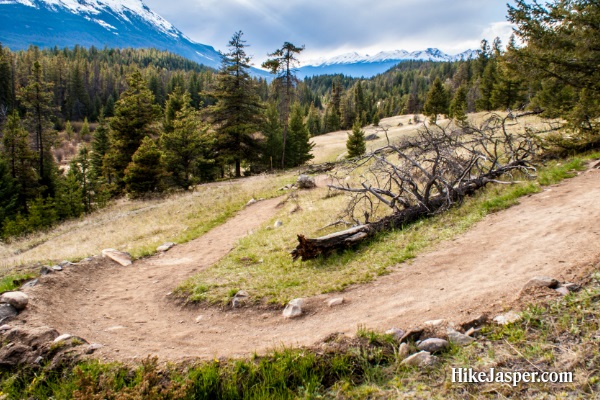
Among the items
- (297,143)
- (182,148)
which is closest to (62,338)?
(182,148)

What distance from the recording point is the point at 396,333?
4.27m

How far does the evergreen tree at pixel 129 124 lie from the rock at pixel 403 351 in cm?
3173

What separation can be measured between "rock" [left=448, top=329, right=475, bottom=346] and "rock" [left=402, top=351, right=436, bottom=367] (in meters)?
0.38

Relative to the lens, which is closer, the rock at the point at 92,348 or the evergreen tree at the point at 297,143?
the rock at the point at 92,348

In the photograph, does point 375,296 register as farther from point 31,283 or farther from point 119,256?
point 119,256

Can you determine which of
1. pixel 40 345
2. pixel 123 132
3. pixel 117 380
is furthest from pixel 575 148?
pixel 123 132

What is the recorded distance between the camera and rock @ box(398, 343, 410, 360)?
12.7 ft

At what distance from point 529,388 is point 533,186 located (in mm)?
8262

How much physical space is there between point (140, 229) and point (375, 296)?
1365 cm

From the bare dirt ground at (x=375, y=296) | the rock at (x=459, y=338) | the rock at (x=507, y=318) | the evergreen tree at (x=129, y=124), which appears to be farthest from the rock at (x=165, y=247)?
the evergreen tree at (x=129, y=124)

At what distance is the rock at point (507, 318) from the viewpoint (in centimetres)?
386

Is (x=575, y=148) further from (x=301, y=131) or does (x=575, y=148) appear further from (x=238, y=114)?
(x=301, y=131)

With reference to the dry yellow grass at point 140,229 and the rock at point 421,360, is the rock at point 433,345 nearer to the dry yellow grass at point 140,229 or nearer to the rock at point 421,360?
the rock at point 421,360

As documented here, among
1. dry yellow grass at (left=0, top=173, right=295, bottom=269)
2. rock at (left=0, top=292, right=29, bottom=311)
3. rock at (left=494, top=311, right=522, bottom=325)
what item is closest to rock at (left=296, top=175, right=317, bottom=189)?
dry yellow grass at (left=0, top=173, right=295, bottom=269)
